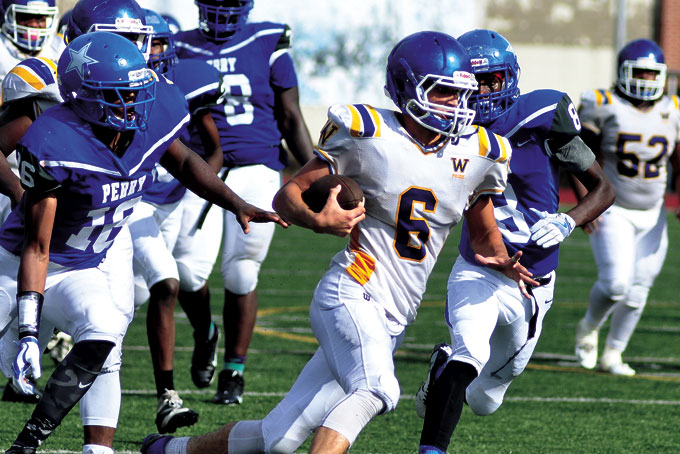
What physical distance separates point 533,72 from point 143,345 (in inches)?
861

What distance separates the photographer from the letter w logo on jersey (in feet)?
12.3

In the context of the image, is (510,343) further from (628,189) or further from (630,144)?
(630,144)

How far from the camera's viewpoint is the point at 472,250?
4.50 metres

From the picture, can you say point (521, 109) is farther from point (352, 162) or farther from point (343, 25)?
point (343, 25)

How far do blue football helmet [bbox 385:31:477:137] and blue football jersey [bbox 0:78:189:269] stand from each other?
0.84 m

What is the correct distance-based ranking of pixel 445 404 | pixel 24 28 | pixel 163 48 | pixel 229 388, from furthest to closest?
1. pixel 24 28
2. pixel 229 388
3. pixel 163 48
4. pixel 445 404

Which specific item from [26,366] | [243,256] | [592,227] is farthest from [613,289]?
[26,366]

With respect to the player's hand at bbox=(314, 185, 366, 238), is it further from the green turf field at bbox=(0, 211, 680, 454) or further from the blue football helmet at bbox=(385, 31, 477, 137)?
the green turf field at bbox=(0, 211, 680, 454)

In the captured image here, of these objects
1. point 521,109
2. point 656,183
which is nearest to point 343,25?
point 656,183

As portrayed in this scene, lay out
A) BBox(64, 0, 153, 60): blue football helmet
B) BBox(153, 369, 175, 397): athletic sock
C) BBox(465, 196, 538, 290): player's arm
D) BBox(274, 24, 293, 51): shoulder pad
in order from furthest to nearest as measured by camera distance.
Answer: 1. BBox(274, 24, 293, 51): shoulder pad
2. BBox(153, 369, 175, 397): athletic sock
3. BBox(64, 0, 153, 60): blue football helmet
4. BBox(465, 196, 538, 290): player's arm

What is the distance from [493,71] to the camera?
14.6 feet

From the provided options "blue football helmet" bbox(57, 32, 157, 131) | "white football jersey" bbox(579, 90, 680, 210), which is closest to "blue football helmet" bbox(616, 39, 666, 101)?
"white football jersey" bbox(579, 90, 680, 210)

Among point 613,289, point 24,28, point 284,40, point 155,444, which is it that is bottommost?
point 613,289

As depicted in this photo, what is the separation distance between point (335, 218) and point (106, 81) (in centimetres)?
87
